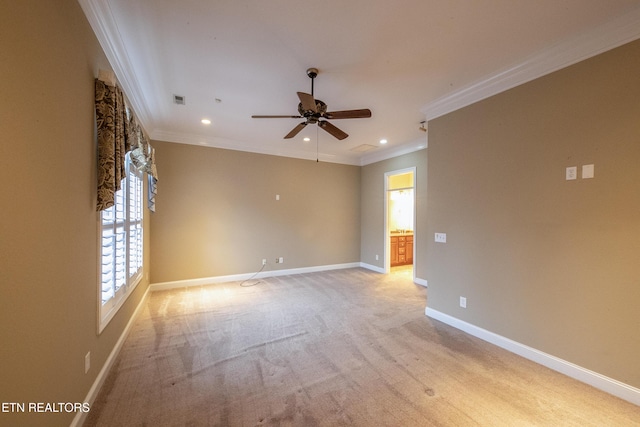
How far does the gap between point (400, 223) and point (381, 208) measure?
1897 mm

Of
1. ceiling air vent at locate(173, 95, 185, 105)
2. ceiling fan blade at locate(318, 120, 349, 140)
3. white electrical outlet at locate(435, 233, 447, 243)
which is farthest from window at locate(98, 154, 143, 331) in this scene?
white electrical outlet at locate(435, 233, 447, 243)

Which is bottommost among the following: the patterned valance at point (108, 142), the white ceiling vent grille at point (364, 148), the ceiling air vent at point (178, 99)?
the patterned valance at point (108, 142)

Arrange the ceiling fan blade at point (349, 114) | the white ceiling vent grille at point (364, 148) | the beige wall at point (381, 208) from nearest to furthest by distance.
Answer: the ceiling fan blade at point (349, 114), the beige wall at point (381, 208), the white ceiling vent grille at point (364, 148)

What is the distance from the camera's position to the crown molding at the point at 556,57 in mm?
1899

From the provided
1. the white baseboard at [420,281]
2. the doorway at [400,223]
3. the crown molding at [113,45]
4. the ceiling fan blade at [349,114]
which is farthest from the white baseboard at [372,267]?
the crown molding at [113,45]

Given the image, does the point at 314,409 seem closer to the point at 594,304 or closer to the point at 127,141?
the point at 594,304

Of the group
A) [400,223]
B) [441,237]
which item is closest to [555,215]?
[441,237]

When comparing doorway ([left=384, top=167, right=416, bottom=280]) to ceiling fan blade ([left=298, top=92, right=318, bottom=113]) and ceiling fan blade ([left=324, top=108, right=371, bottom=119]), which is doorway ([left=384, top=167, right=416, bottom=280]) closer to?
ceiling fan blade ([left=324, top=108, right=371, bottom=119])

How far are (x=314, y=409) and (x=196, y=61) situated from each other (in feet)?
10.5

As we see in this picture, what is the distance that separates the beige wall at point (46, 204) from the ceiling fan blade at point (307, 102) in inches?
62.1

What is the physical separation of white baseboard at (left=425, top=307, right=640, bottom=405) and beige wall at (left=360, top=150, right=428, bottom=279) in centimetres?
211

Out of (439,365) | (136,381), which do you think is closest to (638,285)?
(439,365)

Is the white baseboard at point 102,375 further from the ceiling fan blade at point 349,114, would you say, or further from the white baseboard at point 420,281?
the white baseboard at point 420,281

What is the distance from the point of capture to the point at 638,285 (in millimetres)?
1881
